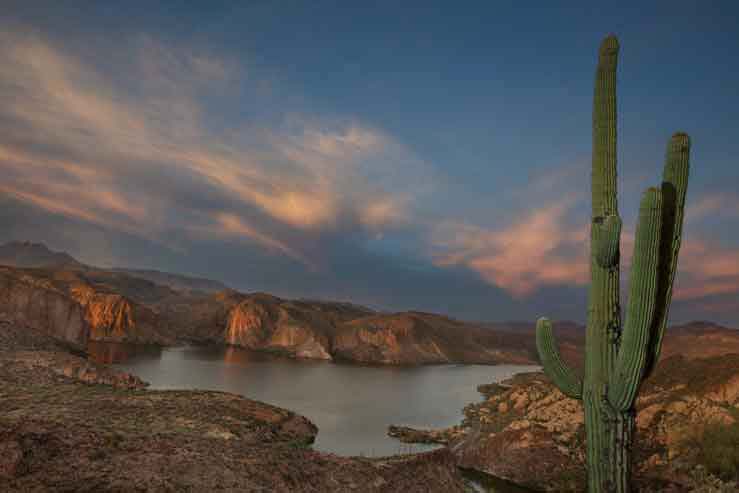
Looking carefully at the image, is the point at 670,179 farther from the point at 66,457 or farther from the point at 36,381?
the point at 36,381

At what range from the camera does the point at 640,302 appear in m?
9.34

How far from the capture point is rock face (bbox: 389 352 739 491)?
53.6ft

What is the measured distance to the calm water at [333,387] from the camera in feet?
105

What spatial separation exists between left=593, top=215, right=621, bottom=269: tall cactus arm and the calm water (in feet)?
61.9

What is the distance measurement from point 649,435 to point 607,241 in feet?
41.7

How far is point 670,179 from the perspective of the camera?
10.3 metres

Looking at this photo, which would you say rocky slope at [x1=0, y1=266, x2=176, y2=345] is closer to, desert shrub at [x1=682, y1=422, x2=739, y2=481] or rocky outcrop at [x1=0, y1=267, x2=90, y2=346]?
rocky outcrop at [x1=0, y1=267, x2=90, y2=346]

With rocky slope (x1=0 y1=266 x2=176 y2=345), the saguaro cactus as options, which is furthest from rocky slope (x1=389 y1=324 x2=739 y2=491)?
rocky slope (x1=0 y1=266 x2=176 y2=345)

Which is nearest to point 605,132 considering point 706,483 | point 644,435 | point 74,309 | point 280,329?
point 706,483

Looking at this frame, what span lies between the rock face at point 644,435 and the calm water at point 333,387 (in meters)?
6.69

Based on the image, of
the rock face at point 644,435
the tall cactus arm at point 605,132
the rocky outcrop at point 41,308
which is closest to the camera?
the tall cactus arm at point 605,132

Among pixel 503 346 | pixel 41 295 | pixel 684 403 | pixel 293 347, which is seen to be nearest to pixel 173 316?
pixel 293 347

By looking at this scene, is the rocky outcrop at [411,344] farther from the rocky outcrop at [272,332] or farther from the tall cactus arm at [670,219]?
the tall cactus arm at [670,219]

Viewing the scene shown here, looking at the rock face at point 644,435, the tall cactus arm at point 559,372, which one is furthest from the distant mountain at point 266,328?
the tall cactus arm at point 559,372
